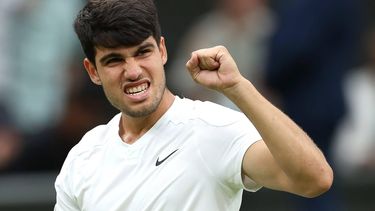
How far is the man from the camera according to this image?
438 cm

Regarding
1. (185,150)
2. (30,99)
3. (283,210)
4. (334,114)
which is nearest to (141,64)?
(185,150)

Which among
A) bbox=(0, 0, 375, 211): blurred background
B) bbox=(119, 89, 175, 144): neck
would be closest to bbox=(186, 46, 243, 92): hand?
bbox=(119, 89, 175, 144): neck

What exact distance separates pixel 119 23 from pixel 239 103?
697mm

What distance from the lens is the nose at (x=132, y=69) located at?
479 centimetres

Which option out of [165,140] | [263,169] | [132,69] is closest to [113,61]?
[132,69]

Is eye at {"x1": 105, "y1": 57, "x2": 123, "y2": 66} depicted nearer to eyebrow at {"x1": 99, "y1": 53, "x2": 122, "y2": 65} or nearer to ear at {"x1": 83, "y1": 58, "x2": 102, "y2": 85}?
eyebrow at {"x1": 99, "y1": 53, "x2": 122, "y2": 65}

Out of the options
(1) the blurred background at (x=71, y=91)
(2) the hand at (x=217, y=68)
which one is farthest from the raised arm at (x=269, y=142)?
(1) the blurred background at (x=71, y=91)

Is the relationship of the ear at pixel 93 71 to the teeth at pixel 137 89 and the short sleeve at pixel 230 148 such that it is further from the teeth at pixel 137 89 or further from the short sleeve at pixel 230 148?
the short sleeve at pixel 230 148

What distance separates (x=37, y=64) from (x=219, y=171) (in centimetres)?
557

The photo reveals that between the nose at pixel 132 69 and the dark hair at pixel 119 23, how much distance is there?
0.07 metres

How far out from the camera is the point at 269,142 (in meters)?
4.33

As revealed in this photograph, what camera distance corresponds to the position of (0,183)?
31.1 ft

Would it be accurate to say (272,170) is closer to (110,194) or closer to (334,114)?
(110,194)

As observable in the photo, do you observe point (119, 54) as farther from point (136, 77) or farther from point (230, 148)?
point (230, 148)
